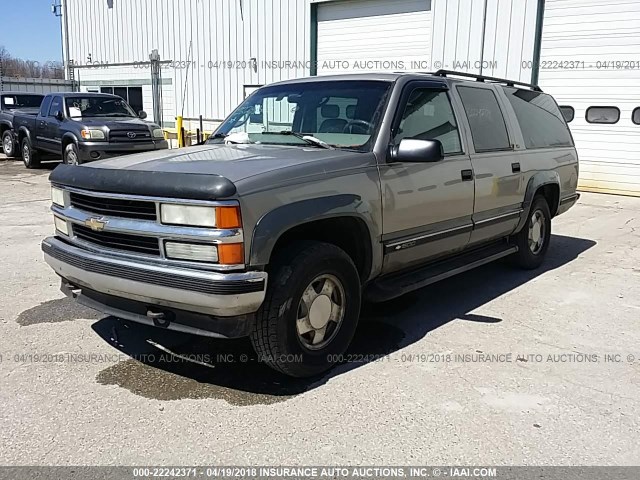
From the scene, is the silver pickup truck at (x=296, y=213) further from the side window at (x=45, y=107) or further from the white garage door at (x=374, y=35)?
the side window at (x=45, y=107)

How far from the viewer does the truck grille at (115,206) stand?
3453 millimetres

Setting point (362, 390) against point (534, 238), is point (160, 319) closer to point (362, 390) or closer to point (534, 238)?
point (362, 390)

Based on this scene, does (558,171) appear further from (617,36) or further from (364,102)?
(617,36)

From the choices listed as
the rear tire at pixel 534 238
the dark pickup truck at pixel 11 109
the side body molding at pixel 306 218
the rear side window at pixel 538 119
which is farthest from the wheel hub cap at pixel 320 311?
the dark pickup truck at pixel 11 109

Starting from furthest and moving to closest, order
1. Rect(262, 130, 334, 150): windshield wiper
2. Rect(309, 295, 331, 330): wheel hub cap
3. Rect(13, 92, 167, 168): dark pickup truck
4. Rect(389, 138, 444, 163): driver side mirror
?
Rect(13, 92, 167, 168): dark pickup truck, Rect(262, 130, 334, 150): windshield wiper, Rect(389, 138, 444, 163): driver side mirror, Rect(309, 295, 331, 330): wheel hub cap

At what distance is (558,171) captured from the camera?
263 inches

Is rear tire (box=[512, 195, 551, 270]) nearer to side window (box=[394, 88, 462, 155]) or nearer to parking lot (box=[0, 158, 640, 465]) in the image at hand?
parking lot (box=[0, 158, 640, 465])

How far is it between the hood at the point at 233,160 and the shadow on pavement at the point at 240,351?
4.28 ft

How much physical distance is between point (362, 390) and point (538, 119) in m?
4.16

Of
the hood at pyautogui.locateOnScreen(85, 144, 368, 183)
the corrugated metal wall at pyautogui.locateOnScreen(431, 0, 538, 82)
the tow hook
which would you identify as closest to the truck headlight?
the corrugated metal wall at pyautogui.locateOnScreen(431, 0, 538, 82)

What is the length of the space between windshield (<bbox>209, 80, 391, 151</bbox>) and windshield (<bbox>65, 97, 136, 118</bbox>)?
9769 mm

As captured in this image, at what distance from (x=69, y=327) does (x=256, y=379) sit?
1.79m

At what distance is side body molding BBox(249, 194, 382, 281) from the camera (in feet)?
10.9

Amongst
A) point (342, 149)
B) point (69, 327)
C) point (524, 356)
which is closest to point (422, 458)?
point (524, 356)
